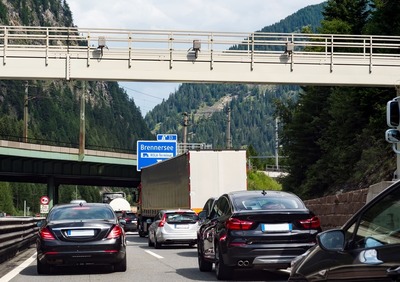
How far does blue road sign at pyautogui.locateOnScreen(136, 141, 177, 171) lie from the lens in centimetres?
5634

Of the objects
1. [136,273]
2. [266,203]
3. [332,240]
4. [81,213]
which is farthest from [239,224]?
[332,240]

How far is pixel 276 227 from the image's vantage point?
14.2m

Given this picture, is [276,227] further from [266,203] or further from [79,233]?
[79,233]

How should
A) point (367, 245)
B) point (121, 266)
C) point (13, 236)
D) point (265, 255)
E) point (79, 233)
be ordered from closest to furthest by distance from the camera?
point (367, 245), point (265, 255), point (79, 233), point (121, 266), point (13, 236)

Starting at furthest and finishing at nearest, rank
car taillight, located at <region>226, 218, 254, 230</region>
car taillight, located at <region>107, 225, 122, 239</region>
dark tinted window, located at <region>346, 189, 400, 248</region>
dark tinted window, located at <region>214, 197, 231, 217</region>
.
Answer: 1. car taillight, located at <region>107, 225, 122, 239</region>
2. dark tinted window, located at <region>214, 197, 231, 217</region>
3. car taillight, located at <region>226, 218, 254, 230</region>
4. dark tinted window, located at <region>346, 189, 400, 248</region>

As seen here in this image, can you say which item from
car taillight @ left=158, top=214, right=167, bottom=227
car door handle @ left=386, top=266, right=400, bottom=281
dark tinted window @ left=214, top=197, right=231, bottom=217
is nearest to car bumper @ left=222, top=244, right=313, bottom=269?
dark tinted window @ left=214, top=197, right=231, bottom=217

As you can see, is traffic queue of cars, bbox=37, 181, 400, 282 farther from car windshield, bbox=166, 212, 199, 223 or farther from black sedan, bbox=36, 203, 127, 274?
car windshield, bbox=166, 212, 199, 223

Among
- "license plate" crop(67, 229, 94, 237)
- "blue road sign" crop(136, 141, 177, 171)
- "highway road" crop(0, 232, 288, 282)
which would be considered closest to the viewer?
"highway road" crop(0, 232, 288, 282)

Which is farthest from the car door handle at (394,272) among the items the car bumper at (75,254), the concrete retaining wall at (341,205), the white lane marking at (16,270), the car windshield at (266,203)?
the concrete retaining wall at (341,205)

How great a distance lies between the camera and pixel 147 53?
128ft

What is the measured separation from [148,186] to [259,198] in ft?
98.1

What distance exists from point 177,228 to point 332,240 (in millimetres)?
22823

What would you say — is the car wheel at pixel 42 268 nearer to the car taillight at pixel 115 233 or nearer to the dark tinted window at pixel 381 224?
the car taillight at pixel 115 233

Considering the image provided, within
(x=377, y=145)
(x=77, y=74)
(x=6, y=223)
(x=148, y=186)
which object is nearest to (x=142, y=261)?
(x=6, y=223)
